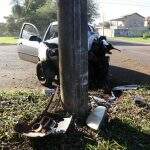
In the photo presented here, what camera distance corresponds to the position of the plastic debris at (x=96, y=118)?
232 inches

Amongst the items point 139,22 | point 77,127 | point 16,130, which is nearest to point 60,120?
point 77,127

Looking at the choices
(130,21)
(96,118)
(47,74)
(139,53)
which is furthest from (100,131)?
(130,21)

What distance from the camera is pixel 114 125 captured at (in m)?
6.20

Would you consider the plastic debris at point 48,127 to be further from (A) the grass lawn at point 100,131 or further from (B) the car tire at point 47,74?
(B) the car tire at point 47,74

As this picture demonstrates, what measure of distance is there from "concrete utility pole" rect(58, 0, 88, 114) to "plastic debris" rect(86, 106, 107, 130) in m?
0.18

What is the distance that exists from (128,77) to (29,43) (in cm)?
302

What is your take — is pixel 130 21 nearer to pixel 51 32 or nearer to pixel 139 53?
pixel 139 53

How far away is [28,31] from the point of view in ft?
40.7

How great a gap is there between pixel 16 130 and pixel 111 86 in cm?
507

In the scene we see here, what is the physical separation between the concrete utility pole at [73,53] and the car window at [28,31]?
5.78 metres

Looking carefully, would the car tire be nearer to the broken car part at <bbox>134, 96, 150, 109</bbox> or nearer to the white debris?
the broken car part at <bbox>134, 96, 150, 109</bbox>

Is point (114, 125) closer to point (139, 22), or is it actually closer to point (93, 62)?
point (93, 62)

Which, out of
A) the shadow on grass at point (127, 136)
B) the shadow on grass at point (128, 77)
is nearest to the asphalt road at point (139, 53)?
the shadow on grass at point (128, 77)

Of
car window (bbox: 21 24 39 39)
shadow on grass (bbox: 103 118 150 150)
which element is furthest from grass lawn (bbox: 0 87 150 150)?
car window (bbox: 21 24 39 39)
